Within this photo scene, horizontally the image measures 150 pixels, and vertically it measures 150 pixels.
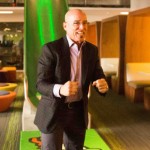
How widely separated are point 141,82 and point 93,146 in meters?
2.98

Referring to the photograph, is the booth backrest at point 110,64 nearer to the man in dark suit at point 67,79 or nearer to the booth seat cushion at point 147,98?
the booth seat cushion at point 147,98

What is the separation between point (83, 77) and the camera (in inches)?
77.7

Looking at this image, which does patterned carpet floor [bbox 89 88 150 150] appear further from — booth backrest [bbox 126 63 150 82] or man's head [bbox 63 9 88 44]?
man's head [bbox 63 9 88 44]

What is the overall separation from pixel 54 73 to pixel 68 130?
18.8 inches

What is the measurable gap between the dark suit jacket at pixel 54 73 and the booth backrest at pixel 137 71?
4.75 metres

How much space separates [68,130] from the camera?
7.08ft

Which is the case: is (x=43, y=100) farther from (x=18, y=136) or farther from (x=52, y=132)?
(x=18, y=136)

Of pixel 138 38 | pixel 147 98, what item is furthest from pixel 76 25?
pixel 138 38

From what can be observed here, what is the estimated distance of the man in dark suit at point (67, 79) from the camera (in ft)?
6.11

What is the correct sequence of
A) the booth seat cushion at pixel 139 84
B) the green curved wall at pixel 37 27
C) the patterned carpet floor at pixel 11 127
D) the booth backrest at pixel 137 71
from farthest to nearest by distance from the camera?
the booth backrest at pixel 137 71 → the booth seat cushion at pixel 139 84 → the green curved wall at pixel 37 27 → the patterned carpet floor at pixel 11 127

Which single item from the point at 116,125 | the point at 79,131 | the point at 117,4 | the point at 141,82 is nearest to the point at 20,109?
the point at 116,125

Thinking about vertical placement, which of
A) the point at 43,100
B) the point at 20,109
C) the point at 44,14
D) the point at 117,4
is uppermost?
the point at 117,4

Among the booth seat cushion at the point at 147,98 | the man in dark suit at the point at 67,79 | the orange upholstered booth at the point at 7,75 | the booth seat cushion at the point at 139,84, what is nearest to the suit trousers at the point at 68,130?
the man in dark suit at the point at 67,79

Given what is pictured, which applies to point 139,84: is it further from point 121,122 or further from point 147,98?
point 121,122
